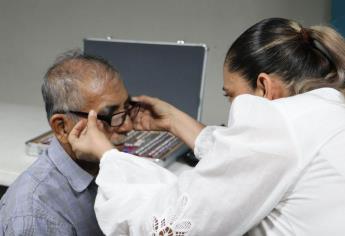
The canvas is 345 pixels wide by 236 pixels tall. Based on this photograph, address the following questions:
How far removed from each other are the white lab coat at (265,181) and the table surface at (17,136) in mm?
644

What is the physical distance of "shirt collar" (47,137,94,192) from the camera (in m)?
1.08

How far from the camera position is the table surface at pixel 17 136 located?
4.88ft

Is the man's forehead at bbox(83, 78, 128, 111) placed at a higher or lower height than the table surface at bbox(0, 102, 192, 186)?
higher

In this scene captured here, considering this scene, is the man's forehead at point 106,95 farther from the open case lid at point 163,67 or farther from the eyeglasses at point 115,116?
the open case lid at point 163,67

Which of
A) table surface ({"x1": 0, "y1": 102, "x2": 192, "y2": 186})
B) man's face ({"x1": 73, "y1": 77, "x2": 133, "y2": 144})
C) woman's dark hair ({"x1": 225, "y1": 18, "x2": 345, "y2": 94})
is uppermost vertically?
woman's dark hair ({"x1": 225, "y1": 18, "x2": 345, "y2": 94})

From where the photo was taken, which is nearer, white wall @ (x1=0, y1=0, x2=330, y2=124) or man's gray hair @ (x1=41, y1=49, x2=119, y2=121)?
man's gray hair @ (x1=41, y1=49, x2=119, y2=121)

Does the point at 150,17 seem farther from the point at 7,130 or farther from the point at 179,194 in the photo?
the point at 179,194

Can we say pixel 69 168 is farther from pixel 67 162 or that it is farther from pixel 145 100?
pixel 145 100

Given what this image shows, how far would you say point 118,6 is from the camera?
2.66m

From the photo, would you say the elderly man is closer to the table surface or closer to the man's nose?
the man's nose

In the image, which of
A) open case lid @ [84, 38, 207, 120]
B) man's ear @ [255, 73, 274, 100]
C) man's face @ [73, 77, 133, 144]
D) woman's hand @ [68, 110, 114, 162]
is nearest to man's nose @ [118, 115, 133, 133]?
man's face @ [73, 77, 133, 144]

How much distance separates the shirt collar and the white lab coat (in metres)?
0.25

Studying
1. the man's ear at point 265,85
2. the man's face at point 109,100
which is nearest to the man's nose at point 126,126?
the man's face at point 109,100

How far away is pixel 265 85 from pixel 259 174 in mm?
273
